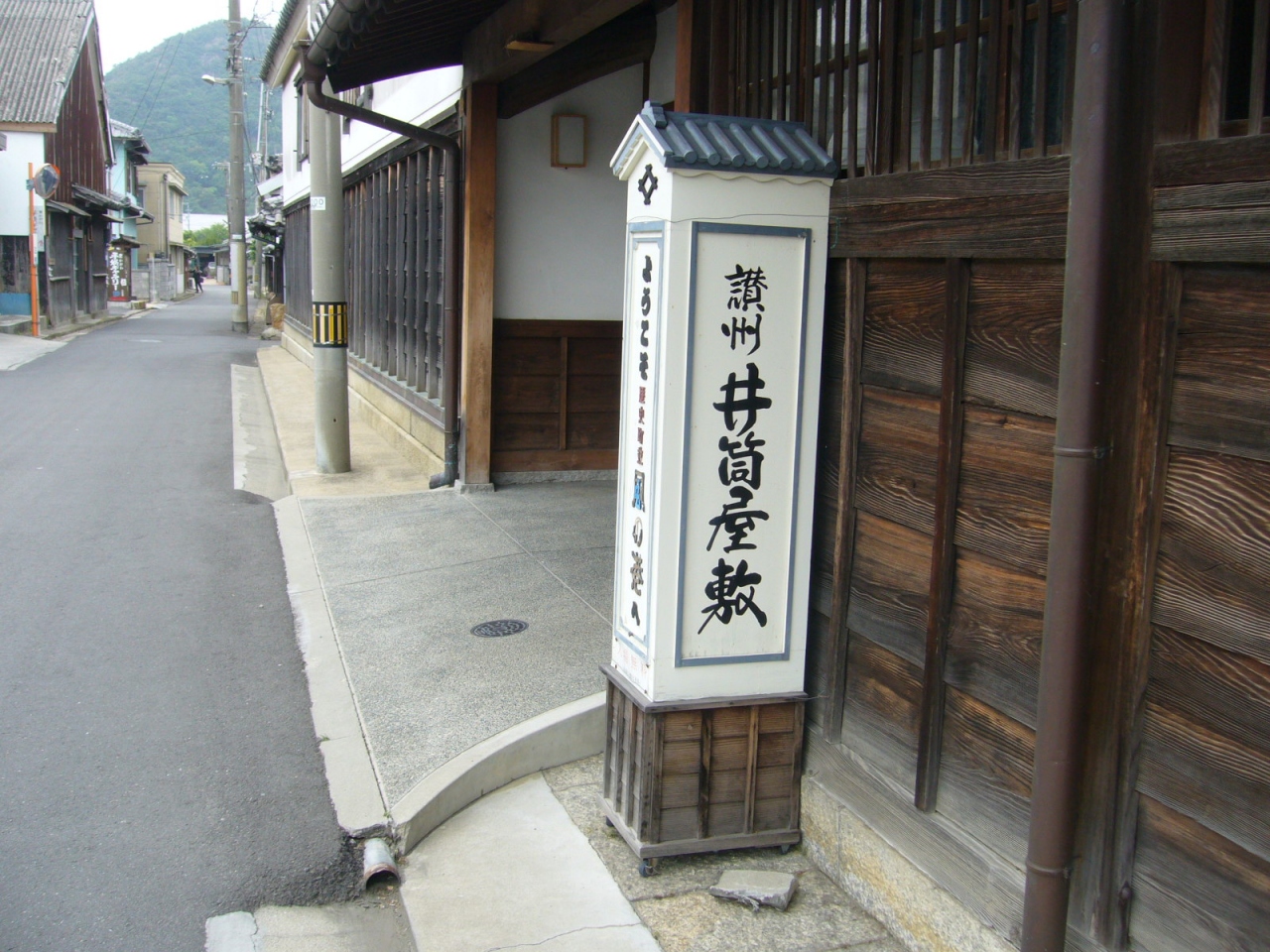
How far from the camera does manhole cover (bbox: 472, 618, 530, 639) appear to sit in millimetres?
6984

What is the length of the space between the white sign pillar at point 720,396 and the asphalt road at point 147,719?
5.83 ft

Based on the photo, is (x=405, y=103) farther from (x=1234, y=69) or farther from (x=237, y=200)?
(x=237, y=200)

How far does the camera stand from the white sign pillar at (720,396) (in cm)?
419

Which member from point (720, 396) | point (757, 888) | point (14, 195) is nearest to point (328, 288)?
point (720, 396)

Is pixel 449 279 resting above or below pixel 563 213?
below

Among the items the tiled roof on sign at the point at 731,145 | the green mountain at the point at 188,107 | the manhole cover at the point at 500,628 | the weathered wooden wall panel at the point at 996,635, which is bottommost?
the manhole cover at the point at 500,628

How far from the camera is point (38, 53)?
35.1 m

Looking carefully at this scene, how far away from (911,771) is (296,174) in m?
25.2

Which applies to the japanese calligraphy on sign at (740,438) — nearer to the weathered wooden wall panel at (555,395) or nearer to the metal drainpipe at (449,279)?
the weathered wooden wall panel at (555,395)

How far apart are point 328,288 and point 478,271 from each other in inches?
89.1

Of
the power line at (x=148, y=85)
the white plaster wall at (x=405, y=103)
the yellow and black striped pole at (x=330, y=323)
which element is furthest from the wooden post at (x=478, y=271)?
the power line at (x=148, y=85)

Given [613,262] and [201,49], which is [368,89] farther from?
[201,49]

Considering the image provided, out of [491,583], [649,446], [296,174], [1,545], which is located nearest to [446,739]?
[649,446]

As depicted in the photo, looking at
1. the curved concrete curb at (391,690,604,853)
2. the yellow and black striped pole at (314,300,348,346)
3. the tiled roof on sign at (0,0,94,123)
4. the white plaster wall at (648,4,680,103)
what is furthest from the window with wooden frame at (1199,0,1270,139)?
the tiled roof on sign at (0,0,94,123)
